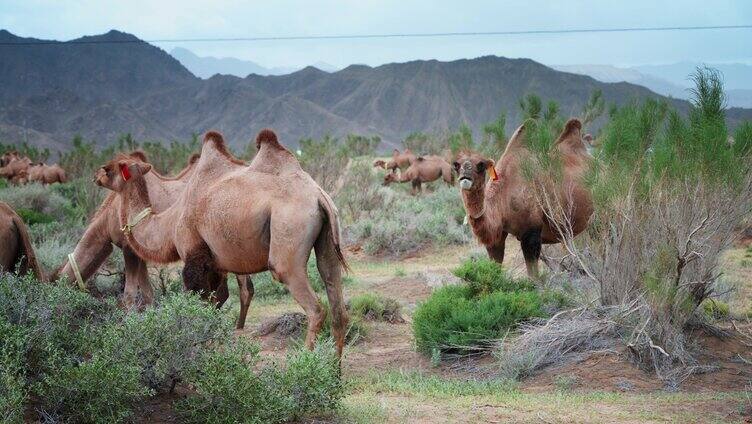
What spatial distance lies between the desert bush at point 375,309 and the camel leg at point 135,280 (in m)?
2.56

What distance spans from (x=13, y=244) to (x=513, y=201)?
5.70 metres

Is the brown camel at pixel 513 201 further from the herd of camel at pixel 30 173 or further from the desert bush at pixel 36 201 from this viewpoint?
the herd of camel at pixel 30 173

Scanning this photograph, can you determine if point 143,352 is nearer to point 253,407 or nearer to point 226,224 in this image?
point 253,407

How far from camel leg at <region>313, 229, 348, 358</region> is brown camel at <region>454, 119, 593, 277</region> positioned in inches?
111

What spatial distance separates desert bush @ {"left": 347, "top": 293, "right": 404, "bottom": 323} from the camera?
439 inches

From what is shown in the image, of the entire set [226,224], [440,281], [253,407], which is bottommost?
[440,281]

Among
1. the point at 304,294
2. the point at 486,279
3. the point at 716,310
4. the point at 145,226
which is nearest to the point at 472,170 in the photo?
the point at 486,279

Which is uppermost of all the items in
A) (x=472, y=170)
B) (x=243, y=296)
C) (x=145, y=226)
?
(x=472, y=170)

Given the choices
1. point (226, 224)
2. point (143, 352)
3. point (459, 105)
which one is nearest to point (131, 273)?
point (226, 224)

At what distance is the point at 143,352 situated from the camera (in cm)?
559

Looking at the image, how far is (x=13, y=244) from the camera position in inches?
327

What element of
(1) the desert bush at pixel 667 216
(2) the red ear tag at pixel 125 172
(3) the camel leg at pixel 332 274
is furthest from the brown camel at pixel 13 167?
(1) the desert bush at pixel 667 216

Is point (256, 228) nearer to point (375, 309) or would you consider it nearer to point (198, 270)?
point (198, 270)

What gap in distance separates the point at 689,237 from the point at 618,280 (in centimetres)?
95
